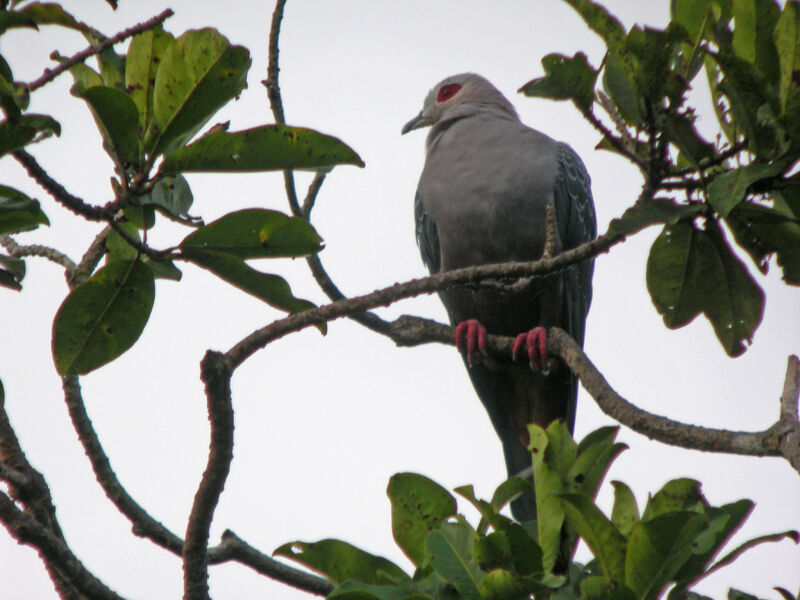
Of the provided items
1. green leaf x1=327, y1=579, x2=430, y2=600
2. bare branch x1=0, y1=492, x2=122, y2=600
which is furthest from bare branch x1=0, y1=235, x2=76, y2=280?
green leaf x1=327, y1=579, x2=430, y2=600

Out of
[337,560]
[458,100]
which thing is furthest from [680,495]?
[458,100]

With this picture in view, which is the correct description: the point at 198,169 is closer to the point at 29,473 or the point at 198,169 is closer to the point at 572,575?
the point at 29,473

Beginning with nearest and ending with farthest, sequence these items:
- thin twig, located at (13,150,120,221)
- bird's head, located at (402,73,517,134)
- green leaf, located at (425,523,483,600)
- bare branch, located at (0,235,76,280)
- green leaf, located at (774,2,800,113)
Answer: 1. green leaf, located at (425,523,483,600)
2. thin twig, located at (13,150,120,221)
3. green leaf, located at (774,2,800,113)
4. bare branch, located at (0,235,76,280)
5. bird's head, located at (402,73,517,134)

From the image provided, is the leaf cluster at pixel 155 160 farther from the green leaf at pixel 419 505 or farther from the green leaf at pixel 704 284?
the green leaf at pixel 704 284

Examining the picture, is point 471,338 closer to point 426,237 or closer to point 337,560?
point 426,237

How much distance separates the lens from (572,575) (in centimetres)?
213

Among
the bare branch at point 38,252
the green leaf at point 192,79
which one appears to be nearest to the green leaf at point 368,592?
the green leaf at point 192,79

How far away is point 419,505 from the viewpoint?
2.35 m

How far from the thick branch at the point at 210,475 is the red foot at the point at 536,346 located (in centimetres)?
215

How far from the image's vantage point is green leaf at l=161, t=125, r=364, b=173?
2203 mm

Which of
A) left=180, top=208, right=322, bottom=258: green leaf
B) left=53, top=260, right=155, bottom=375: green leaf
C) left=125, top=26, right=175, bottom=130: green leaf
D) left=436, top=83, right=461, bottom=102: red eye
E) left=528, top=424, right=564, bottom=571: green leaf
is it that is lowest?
left=528, top=424, right=564, bottom=571: green leaf

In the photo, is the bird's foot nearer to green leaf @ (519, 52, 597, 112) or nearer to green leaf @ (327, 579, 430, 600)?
green leaf @ (519, 52, 597, 112)

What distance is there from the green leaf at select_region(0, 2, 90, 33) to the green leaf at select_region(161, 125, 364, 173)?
0.45 meters

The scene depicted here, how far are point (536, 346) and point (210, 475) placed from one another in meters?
2.21
